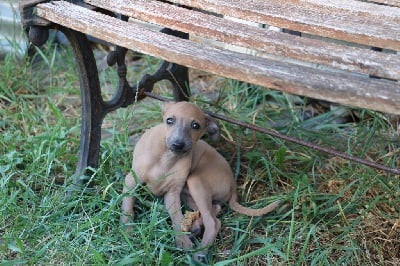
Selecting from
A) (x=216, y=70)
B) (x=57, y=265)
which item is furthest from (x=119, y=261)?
(x=216, y=70)

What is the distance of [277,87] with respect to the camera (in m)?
1.99

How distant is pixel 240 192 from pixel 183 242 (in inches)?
20.7

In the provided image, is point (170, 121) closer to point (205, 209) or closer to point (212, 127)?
point (212, 127)

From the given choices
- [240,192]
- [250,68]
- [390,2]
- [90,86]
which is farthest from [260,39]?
[240,192]

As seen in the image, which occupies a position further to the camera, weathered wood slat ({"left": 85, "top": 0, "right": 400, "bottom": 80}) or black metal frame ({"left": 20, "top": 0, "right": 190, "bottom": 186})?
black metal frame ({"left": 20, "top": 0, "right": 190, "bottom": 186})

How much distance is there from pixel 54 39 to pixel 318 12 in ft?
7.86

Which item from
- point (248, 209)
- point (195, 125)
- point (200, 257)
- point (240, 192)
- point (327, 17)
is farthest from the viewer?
point (240, 192)

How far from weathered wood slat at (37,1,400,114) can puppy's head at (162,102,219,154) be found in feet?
1.72

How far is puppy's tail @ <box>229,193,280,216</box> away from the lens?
286cm

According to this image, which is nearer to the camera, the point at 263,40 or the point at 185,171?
the point at 263,40

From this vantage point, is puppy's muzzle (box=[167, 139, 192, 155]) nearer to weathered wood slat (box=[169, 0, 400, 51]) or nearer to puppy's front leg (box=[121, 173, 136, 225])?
puppy's front leg (box=[121, 173, 136, 225])

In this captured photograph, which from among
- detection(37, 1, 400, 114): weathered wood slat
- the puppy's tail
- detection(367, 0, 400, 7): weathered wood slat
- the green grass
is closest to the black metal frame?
the green grass

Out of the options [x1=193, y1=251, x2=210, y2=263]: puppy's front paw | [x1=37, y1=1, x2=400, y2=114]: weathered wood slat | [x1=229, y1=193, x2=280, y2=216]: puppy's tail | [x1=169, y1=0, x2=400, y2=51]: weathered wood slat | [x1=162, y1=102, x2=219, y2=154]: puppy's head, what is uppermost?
[x1=169, y1=0, x2=400, y2=51]: weathered wood slat

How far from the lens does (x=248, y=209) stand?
114 inches
